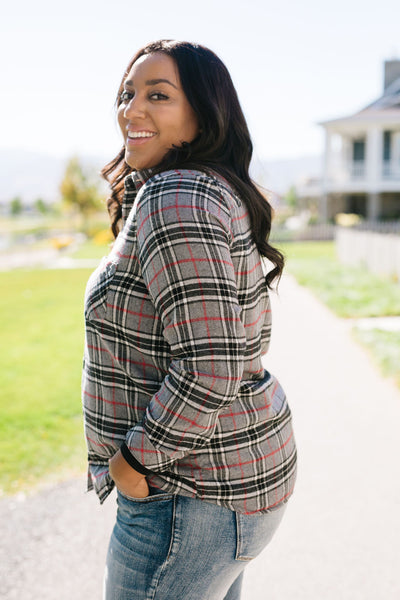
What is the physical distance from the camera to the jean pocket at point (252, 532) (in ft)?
4.96

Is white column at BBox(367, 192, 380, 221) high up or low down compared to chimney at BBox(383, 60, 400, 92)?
down

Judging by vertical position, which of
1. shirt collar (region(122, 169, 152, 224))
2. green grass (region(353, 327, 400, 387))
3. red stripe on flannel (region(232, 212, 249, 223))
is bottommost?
green grass (region(353, 327, 400, 387))

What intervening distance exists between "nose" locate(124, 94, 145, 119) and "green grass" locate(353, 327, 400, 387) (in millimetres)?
4803

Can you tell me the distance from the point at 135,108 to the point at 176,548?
46.3 inches

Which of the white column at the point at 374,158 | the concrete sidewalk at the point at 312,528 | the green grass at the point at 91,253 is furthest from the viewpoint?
the white column at the point at 374,158

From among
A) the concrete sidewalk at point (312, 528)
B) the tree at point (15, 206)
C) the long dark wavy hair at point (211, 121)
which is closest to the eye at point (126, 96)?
the long dark wavy hair at point (211, 121)

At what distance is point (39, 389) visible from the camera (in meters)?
6.16

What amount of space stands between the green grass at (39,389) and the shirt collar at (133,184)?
2816 mm

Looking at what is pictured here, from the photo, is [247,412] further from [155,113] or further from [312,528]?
[312,528]

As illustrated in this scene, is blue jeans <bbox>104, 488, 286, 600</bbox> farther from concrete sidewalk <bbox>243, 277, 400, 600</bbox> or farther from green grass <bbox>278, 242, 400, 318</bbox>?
green grass <bbox>278, 242, 400, 318</bbox>

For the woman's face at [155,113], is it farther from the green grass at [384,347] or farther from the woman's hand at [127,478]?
the green grass at [384,347]

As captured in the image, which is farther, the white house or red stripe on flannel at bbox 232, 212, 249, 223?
the white house

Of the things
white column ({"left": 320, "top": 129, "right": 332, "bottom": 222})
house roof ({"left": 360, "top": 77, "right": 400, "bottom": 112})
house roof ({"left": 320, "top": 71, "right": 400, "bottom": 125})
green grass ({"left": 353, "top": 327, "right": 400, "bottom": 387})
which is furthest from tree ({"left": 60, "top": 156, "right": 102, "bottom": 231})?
green grass ({"left": 353, "top": 327, "right": 400, "bottom": 387})

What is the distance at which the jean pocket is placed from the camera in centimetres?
151
